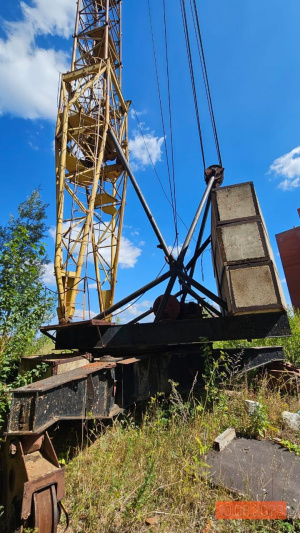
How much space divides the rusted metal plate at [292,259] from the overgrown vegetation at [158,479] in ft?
79.7

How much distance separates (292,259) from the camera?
83.3 feet

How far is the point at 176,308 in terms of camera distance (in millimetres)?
4609

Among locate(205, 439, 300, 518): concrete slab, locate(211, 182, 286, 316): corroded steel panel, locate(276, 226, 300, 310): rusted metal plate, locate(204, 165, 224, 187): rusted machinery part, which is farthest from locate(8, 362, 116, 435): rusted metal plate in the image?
locate(276, 226, 300, 310): rusted metal plate

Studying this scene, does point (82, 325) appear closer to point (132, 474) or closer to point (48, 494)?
point (132, 474)

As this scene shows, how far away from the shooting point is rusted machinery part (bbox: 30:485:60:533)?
167 cm

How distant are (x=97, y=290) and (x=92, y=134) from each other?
15.5 ft

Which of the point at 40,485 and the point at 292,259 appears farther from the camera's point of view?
the point at 292,259

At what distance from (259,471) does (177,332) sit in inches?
70.8

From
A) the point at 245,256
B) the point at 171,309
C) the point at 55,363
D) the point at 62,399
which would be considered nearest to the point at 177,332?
the point at 171,309

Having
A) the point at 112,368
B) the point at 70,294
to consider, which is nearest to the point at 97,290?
the point at 70,294

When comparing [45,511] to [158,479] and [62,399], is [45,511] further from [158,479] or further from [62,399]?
[158,479]

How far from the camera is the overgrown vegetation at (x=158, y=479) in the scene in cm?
191

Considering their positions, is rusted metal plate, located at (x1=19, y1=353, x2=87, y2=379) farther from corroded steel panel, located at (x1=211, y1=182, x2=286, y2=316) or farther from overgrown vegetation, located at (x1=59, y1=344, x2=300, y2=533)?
A: corroded steel panel, located at (x1=211, y1=182, x2=286, y2=316)

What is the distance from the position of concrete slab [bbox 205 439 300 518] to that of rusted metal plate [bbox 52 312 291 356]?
127 centimetres
